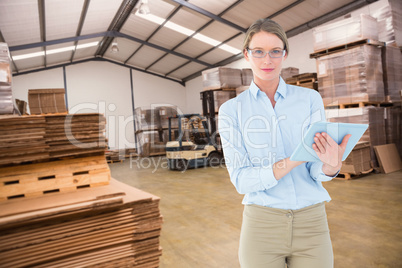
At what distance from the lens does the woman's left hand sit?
1.09m

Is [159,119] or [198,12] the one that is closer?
[198,12]

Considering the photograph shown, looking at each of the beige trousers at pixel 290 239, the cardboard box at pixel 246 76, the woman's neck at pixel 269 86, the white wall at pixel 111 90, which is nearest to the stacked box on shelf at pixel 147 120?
the white wall at pixel 111 90

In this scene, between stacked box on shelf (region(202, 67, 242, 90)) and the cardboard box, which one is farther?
the cardboard box

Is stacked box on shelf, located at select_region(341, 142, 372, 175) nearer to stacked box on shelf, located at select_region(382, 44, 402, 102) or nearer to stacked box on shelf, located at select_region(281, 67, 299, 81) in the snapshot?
stacked box on shelf, located at select_region(382, 44, 402, 102)

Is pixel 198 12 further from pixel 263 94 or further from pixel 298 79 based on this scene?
pixel 263 94

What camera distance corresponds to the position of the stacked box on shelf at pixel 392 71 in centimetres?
741

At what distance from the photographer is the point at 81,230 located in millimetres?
1875

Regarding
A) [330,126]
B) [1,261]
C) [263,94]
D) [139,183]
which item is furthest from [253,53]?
[139,183]

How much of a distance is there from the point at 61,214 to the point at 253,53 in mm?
1435

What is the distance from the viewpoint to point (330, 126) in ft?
3.48

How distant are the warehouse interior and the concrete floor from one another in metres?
0.03

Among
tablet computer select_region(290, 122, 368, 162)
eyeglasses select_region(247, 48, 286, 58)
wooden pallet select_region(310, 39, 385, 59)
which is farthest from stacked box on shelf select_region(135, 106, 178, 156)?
tablet computer select_region(290, 122, 368, 162)

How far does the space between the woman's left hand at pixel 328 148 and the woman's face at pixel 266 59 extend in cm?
41

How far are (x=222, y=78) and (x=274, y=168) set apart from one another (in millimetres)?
10190
